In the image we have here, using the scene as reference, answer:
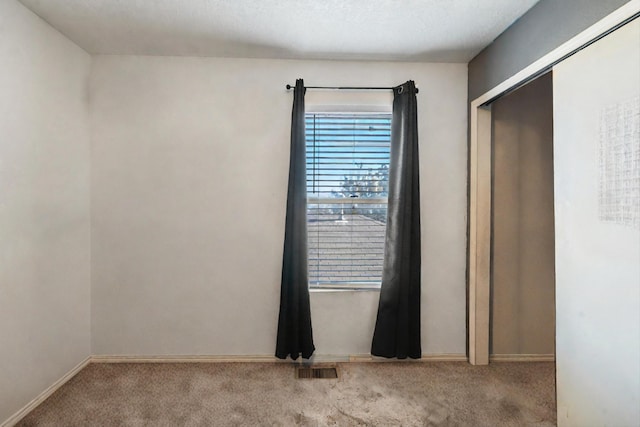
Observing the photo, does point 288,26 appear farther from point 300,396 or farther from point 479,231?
point 300,396

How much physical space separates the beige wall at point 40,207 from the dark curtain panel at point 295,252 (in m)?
1.55

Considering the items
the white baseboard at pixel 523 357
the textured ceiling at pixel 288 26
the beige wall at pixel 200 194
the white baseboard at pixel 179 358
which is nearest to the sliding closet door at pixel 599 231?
the textured ceiling at pixel 288 26

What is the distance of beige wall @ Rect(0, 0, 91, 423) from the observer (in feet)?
6.64

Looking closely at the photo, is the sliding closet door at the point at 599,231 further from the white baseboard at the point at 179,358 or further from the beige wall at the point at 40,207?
the beige wall at the point at 40,207

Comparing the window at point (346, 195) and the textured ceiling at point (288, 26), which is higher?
the textured ceiling at point (288, 26)

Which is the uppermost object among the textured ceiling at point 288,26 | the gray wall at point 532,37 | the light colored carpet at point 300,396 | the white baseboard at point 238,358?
the textured ceiling at point 288,26

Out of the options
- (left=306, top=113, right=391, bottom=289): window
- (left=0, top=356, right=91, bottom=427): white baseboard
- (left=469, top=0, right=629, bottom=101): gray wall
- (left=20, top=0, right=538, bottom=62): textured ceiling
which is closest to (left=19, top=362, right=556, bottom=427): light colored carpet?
(left=0, top=356, right=91, bottom=427): white baseboard

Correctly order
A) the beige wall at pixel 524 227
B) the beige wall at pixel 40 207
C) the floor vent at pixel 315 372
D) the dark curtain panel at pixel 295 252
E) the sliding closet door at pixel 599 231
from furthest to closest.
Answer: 1. the beige wall at pixel 524 227
2. the dark curtain panel at pixel 295 252
3. the floor vent at pixel 315 372
4. the beige wall at pixel 40 207
5. the sliding closet door at pixel 599 231

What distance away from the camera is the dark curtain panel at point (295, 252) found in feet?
8.91

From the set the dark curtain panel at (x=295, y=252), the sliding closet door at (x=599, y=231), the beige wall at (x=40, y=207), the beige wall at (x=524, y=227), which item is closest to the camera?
the sliding closet door at (x=599, y=231)

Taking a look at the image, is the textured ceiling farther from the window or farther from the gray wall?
the window

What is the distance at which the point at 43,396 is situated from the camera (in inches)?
Result: 89.9

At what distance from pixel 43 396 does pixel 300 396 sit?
1.68 m

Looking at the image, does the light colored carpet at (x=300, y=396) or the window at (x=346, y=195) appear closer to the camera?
the light colored carpet at (x=300, y=396)
